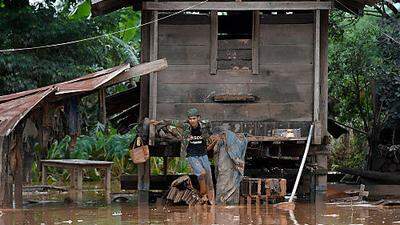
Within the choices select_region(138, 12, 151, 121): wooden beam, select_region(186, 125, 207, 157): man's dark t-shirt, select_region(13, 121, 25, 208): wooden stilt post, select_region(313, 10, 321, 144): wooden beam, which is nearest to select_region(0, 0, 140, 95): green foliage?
select_region(138, 12, 151, 121): wooden beam

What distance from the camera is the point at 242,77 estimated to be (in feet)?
50.4

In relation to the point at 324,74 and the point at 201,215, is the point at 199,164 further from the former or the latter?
the point at 324,74

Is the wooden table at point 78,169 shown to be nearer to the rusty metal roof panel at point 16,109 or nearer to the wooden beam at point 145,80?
the wooden beam at point 145,80

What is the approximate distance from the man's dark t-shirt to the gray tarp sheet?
0.95 feet

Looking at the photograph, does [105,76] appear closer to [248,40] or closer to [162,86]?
[162,86]

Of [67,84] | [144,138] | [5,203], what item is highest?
[67,84]

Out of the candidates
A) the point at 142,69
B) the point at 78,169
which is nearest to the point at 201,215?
the point at 142,69

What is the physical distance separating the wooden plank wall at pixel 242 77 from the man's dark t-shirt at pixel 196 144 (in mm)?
1062

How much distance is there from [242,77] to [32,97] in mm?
4214

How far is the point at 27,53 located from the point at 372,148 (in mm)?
8779

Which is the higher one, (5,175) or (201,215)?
(5,175)

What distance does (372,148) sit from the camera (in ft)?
66.5

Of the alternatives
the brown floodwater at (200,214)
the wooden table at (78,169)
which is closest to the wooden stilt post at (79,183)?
the wooden table at (78,169)

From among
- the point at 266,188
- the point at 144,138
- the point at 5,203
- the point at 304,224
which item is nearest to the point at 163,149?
the point at 144,138
